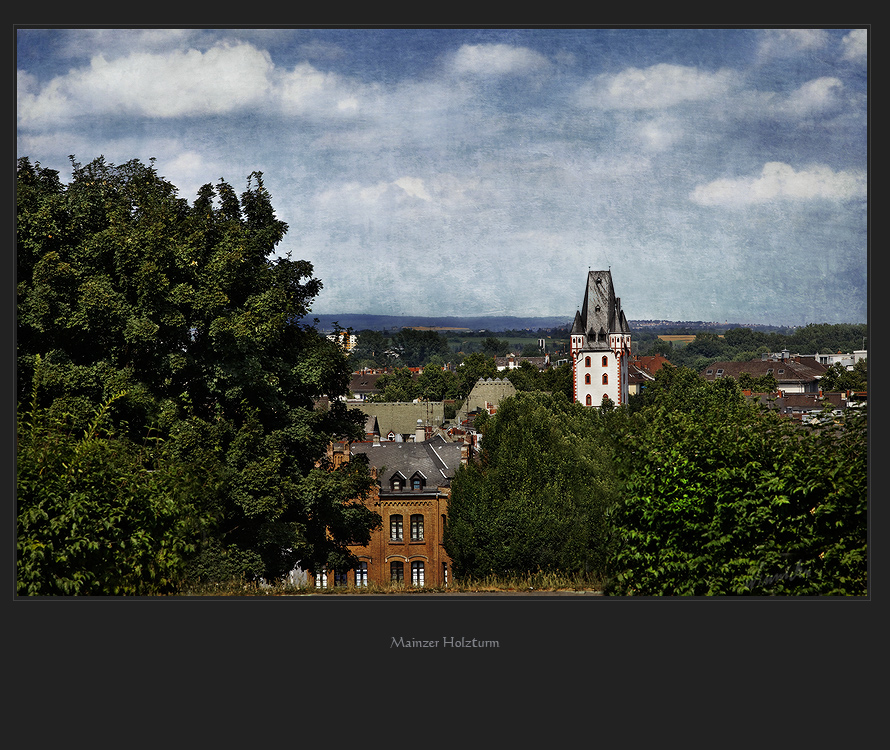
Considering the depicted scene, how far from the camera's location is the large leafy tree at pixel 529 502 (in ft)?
54.2

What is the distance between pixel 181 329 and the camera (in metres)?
10.9

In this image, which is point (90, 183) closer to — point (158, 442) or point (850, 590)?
point (158, 442)

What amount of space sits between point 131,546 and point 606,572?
4297 millimetres

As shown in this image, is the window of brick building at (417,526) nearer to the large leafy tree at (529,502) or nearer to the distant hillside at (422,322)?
the large leafy tree at (529,502)

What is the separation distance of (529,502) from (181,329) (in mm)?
9496

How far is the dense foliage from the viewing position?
273 inches

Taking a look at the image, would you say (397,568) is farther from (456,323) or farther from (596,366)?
(596,366)

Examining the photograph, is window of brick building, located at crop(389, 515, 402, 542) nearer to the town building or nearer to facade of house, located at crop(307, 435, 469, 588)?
facade of house, located at crop(307, 435, 469, 588)

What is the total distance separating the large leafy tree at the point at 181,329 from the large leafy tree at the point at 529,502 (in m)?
5.60

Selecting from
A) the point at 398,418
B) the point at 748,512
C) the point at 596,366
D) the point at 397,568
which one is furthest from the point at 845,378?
the point at 596,366

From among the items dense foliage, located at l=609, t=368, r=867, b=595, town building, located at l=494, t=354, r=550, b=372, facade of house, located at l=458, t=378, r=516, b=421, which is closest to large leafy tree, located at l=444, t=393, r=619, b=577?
dense foliage, located at l=609, t=368, r=867, b=595

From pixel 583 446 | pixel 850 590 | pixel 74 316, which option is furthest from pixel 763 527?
pixel 583 446

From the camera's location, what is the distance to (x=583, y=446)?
22.1m

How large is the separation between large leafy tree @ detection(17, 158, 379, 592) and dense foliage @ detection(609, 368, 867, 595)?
14.1 ft
